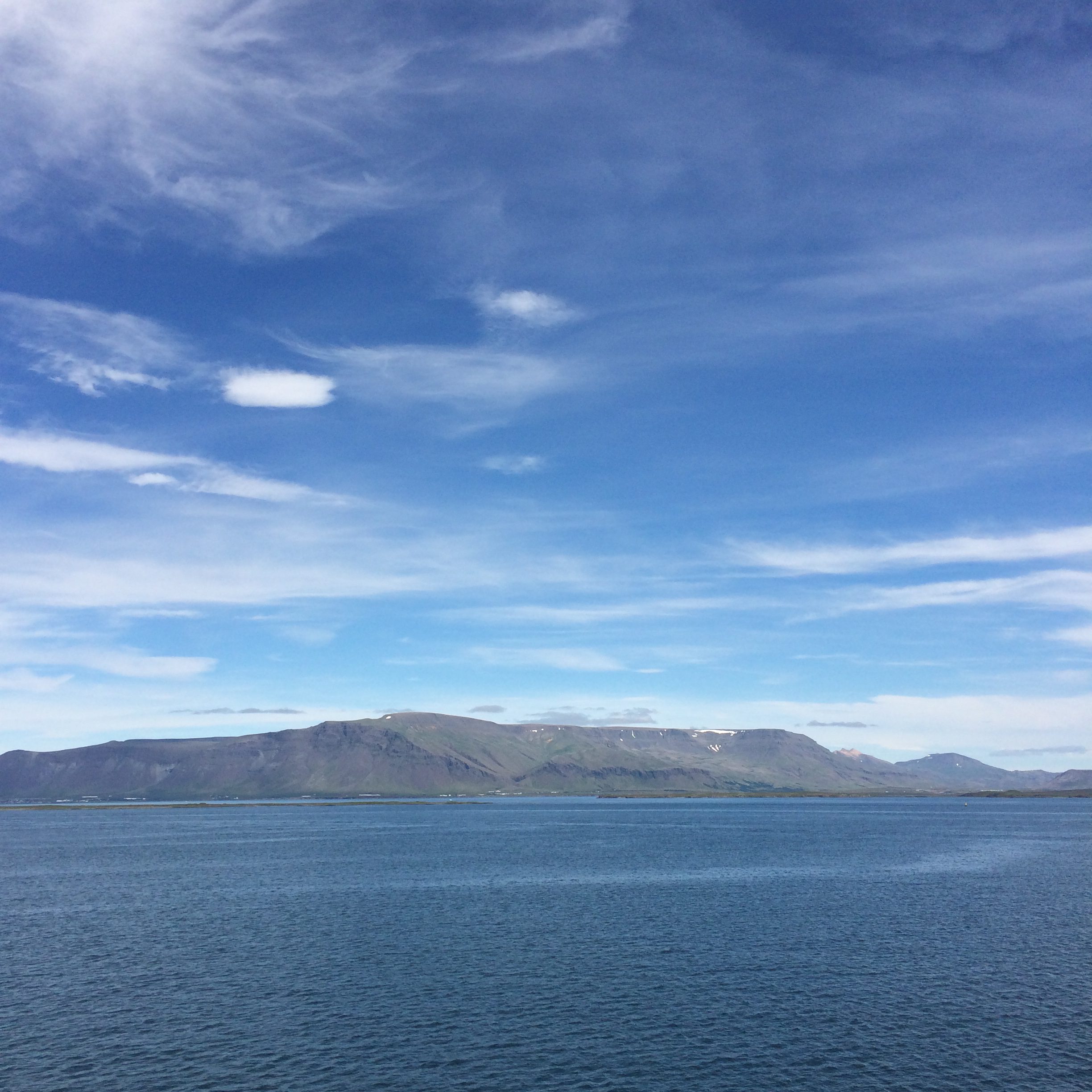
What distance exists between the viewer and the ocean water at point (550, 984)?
49.8 meters

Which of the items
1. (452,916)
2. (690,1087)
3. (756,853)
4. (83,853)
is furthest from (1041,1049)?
(83,853)

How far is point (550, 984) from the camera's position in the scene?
2687 inches

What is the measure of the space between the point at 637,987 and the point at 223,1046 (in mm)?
31044

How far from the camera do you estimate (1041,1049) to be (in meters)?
52.7

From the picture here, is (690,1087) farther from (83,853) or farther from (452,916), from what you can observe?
(83,853)

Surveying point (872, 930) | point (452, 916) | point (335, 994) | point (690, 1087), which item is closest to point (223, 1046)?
point (335, 994)

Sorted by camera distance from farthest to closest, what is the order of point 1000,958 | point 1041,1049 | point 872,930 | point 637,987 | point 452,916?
1. point 452,916
2. point 872,930
3. point 1000,958
4. point 637,987
5. point 1041,1049

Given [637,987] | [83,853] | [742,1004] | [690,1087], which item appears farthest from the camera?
[83,853]

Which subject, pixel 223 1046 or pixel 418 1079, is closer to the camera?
pixel 418 1079

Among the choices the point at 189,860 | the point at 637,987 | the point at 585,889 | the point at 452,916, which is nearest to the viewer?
the point at 637,987

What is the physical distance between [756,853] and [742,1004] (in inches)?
4587

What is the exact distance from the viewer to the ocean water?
49.8 m

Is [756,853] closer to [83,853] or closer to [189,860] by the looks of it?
[189,860]

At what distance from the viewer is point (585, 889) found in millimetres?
118250
